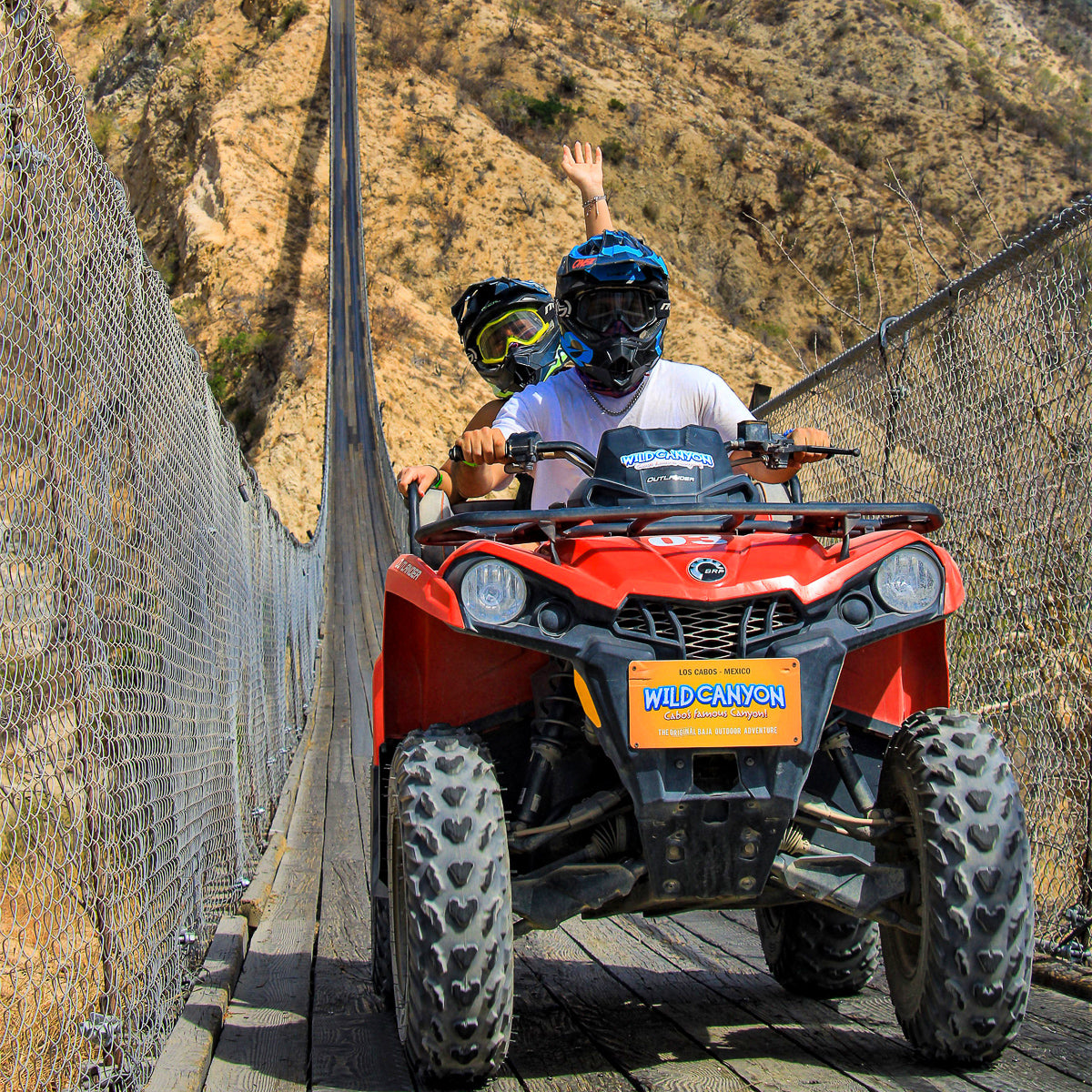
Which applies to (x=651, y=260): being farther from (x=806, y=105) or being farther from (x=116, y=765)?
(x=806, y=105)

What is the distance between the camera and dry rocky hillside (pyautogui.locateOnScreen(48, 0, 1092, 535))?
4434 cm

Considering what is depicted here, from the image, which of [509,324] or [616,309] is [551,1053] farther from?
[509,324]

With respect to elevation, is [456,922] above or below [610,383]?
below

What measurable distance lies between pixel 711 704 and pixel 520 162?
52.2 metres

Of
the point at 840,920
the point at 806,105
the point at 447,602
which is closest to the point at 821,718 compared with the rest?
the point at 447,602

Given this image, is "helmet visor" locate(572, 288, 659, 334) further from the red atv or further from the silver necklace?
the red atv

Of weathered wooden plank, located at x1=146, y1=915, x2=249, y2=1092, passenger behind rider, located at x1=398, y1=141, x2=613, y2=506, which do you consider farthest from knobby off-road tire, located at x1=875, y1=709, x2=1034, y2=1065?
passenger behind rider, located at x1=398, y1=141, x2=613, y2=506

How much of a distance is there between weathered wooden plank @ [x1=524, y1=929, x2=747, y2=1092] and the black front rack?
1337 millimetres

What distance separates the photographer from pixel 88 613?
2811mm

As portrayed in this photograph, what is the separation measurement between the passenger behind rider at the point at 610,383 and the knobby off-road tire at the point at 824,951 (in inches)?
54.0

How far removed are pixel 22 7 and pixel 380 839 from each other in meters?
2.28

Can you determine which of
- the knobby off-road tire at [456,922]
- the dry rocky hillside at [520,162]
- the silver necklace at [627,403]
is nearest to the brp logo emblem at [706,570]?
the knobby off-road tire at [456,922]

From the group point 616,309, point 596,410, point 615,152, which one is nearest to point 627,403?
point 596,410

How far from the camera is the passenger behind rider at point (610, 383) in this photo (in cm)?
370
